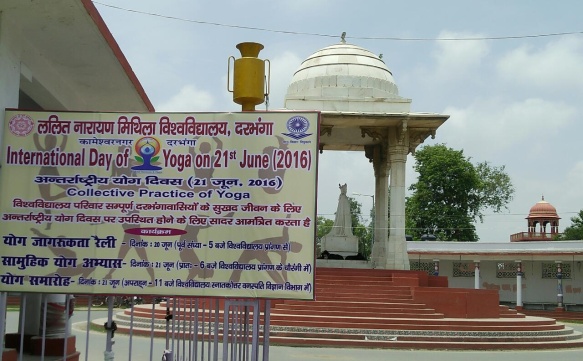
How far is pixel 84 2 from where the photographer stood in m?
5.16

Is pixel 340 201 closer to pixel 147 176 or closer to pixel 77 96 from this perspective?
pixel 77 96

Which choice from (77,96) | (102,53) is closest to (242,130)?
(102,53)

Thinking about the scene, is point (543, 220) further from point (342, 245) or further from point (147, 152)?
point (147, 152)

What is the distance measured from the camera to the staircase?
14289 millimetres

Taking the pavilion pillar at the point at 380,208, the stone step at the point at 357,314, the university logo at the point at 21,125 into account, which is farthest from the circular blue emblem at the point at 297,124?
the pavilion pillar at the point at 380,208

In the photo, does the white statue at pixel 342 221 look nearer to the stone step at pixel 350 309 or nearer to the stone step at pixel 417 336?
the stone step at pixel 350 309

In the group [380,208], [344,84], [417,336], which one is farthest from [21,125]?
[380,208]

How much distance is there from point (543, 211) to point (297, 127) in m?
43.5

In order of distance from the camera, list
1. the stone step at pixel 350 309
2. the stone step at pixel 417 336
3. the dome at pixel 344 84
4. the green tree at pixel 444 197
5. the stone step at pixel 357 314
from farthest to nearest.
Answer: the green tree at pixel 444 197
the dome at pixel 344 84
the stone step at pixel 350 309
the stone step at pixel 357 314
the stone step at pixel 417 336

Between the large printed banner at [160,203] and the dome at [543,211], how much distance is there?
142ft

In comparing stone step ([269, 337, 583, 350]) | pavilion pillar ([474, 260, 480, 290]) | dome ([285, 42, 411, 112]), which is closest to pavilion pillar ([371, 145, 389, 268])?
dome ([285, 42, 411, 112])

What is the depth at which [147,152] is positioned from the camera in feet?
16.6

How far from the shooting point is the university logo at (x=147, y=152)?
16.5ft

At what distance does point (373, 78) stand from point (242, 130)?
16570 mm
